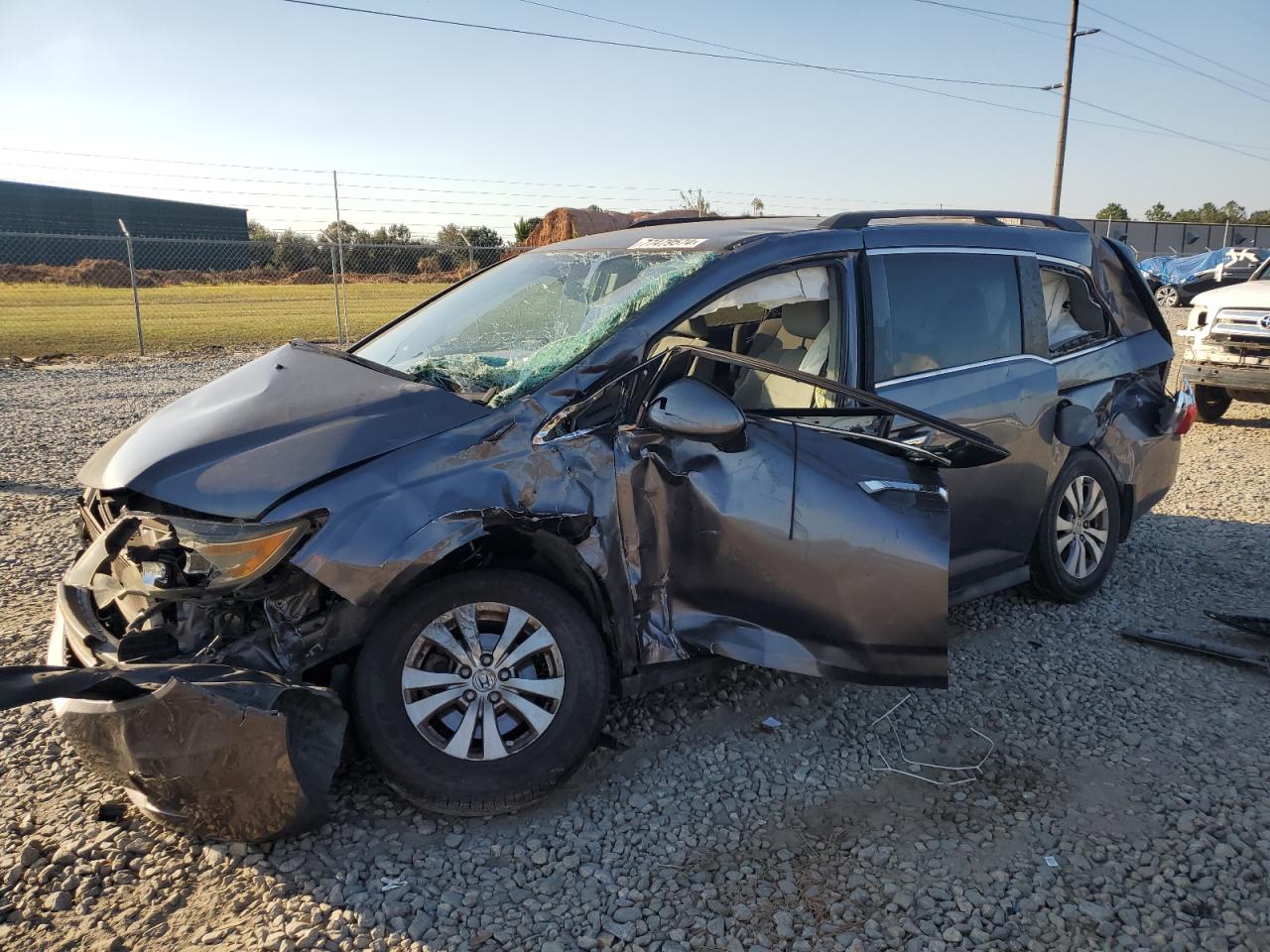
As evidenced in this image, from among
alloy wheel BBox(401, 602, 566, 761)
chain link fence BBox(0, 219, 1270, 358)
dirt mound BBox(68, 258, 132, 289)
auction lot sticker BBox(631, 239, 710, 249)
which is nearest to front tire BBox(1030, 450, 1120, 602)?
auction lot sticker BBox(631, 239, 710, 249)

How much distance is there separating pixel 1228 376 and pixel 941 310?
664cm

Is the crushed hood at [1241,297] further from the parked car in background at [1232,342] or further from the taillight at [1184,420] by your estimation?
the taillight at [1184,420]

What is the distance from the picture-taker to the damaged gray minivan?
258cm

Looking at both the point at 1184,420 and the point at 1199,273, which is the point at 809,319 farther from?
the point at 1199,273

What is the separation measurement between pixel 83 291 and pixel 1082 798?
3282 cm

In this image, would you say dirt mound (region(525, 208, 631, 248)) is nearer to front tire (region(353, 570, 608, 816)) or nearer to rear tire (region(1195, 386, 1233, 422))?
rear tire (region(1195, 386, 1233, 422))

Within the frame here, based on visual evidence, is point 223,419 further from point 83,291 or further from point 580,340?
point 83,291

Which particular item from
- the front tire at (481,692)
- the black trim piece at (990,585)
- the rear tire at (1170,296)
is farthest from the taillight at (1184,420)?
the rear tire at (1170,296)

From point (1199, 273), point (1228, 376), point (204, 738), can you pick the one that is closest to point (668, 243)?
point (204, 738)

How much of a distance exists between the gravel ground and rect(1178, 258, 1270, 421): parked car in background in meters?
6.03

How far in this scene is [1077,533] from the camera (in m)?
4.58

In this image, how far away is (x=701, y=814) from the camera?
2.97m

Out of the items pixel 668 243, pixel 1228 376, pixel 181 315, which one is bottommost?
pixel 181 315

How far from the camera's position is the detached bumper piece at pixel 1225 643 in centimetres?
401
